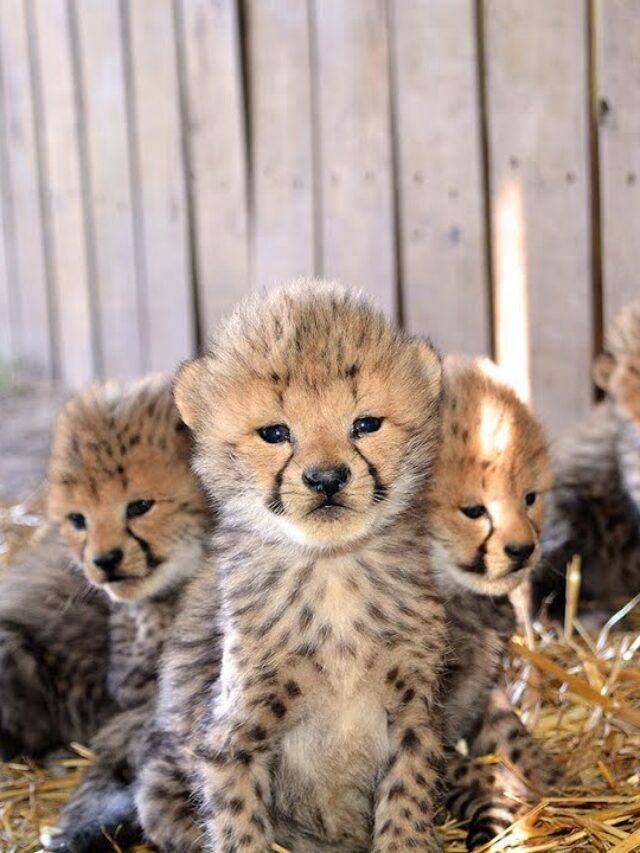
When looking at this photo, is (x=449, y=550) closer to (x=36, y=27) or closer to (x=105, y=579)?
(x=105, y=579)

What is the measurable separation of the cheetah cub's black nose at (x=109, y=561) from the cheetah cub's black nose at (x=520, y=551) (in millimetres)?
762

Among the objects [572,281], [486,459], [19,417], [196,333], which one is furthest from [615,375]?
[19,417]

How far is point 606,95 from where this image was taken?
3.28 metres

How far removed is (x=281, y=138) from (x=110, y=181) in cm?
122

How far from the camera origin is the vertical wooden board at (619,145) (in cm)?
320

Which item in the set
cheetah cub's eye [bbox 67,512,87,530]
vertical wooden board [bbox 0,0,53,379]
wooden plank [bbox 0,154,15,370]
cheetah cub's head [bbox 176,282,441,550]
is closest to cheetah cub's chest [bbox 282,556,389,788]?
cheetah cub's head [bbox 176,282,441,550]

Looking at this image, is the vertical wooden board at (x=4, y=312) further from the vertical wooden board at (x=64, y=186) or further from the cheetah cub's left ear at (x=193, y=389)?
the cheetah cub's left ear at (x=193, y=389)

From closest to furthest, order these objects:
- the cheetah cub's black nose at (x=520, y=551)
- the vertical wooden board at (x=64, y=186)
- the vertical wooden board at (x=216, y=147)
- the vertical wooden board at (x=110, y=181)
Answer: the cheetah cub's black nose at (x=520, y=551) < the vertical wooden board at (x=216, y=147) < the vertical wooden board at (x=110, y=181) < the vertical wooden board at (x=64, y=186)

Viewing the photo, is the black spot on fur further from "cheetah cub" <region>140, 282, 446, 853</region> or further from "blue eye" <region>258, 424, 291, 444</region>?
"blue eye" <region>258, 424, 291, 444</region>

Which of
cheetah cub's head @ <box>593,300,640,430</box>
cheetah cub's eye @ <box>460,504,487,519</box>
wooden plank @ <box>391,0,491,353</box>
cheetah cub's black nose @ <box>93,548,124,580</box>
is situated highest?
wooden plank @ <box>391,0,491,353</box>

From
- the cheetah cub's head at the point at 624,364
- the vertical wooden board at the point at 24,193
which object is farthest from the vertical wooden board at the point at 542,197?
the vertical wooden board at the point at 24,193

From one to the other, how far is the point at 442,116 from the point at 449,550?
1817 mm

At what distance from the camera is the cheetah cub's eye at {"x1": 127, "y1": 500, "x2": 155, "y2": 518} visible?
2.47m

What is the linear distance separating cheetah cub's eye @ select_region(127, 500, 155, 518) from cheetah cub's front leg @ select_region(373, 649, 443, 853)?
74cm
